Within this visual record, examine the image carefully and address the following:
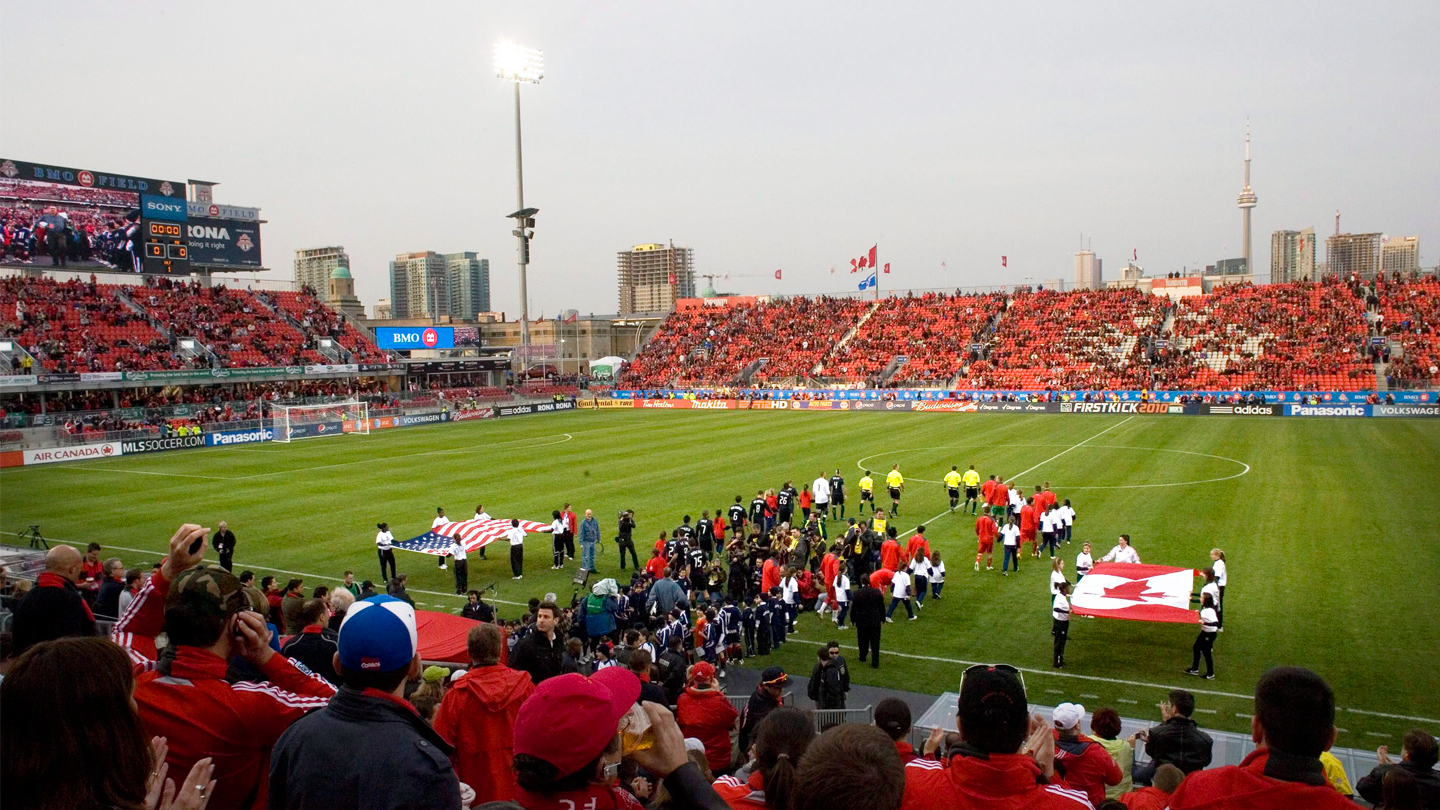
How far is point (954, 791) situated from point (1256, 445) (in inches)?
1503

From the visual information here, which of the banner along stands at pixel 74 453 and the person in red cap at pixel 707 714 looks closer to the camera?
the person in red cap at pixel 707 714

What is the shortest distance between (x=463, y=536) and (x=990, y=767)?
16384 millimetres

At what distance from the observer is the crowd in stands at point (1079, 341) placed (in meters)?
52.5

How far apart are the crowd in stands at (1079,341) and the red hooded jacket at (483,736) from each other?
54903 mm

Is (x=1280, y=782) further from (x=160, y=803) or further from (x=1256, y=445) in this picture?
(x=1256, y=445)

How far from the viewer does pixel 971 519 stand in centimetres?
2386

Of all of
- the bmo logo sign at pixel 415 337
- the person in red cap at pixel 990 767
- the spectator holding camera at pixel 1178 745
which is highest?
the bmo logo sign at pixel 415 337

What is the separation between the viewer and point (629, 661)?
6.90 meters

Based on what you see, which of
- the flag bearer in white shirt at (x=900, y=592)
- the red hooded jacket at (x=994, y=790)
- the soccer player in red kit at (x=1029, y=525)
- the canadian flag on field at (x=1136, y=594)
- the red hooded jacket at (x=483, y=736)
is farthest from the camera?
the soccer player in red kit at (x=1029, y=525)

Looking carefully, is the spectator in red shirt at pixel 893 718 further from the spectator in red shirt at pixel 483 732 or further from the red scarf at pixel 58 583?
the red scarf at pixel 58 583

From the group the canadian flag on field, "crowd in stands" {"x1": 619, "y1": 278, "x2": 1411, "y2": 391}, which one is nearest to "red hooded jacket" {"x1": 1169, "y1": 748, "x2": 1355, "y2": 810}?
the canadian flag on field

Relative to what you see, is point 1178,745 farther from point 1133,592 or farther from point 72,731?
point 72,731

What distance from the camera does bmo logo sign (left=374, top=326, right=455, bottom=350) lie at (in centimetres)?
6400

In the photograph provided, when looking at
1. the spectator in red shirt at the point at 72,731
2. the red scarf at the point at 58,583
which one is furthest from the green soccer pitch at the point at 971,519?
the spectator in red shirt at the point at 72,731
